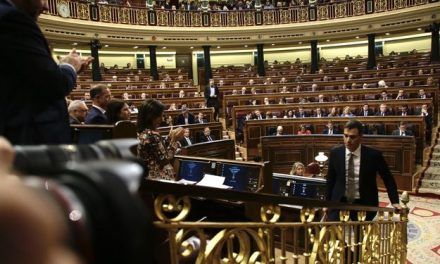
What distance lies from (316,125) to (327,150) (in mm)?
1131

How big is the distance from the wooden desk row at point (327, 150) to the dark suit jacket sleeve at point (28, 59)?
742cm

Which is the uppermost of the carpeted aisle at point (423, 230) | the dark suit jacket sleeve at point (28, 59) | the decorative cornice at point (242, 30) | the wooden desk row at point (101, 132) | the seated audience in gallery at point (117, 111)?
the decorative cornice at point (242, 30)

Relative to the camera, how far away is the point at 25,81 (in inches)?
36.4

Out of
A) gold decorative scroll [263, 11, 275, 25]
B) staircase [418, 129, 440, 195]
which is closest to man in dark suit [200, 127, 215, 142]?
staircase [418, 129, 440, 195]

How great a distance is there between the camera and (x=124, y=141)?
51cm

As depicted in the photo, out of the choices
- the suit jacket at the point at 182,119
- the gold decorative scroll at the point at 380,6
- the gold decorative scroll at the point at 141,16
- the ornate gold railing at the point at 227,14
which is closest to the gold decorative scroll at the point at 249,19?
the ornate gold railing at the point at 227,14

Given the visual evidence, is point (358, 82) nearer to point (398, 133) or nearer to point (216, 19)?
point (398, 133)

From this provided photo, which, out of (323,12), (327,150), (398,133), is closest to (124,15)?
(323,12)

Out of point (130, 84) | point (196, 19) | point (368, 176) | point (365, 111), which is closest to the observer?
point (368, 176)

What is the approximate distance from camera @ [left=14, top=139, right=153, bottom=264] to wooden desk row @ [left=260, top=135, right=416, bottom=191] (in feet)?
25.8

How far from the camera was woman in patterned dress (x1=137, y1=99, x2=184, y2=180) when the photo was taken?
2.53 meters

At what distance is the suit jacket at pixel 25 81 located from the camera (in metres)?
0.91

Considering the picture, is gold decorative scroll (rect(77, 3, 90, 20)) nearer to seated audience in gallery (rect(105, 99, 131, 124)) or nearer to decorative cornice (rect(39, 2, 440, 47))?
decorative cornice (rect(39, 2, 440, 47))

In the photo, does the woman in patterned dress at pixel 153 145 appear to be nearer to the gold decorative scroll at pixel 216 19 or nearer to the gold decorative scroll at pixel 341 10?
the gold decorative scroll at pixel 216 19
